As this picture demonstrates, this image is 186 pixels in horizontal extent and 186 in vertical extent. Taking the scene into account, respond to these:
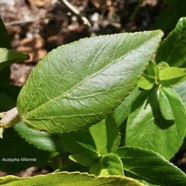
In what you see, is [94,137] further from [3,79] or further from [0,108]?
[3,79]

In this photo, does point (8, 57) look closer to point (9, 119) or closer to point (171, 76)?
point (9, 119)

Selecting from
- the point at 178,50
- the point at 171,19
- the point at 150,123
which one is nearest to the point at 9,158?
the point at 150,123

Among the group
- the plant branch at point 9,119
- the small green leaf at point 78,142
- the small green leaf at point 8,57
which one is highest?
the small green leaf at point 8,57

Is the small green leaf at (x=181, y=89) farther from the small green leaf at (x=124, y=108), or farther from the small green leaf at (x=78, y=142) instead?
the small green leaf at (x=78, y=142)

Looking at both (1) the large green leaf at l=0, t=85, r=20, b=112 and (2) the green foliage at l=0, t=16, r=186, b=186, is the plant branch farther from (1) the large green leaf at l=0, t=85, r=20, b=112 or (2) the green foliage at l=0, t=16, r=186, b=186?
(1) the large green leaf at l=0, t=85, r=20, b=112

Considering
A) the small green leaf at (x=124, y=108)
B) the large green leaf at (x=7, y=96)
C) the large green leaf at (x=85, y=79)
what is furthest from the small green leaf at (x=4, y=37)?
the large green leaf at (x=85, y=79)

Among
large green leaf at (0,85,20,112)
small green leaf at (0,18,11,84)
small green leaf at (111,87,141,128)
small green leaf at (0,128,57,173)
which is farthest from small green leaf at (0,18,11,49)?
small green leaf at (111,87,141,128)
